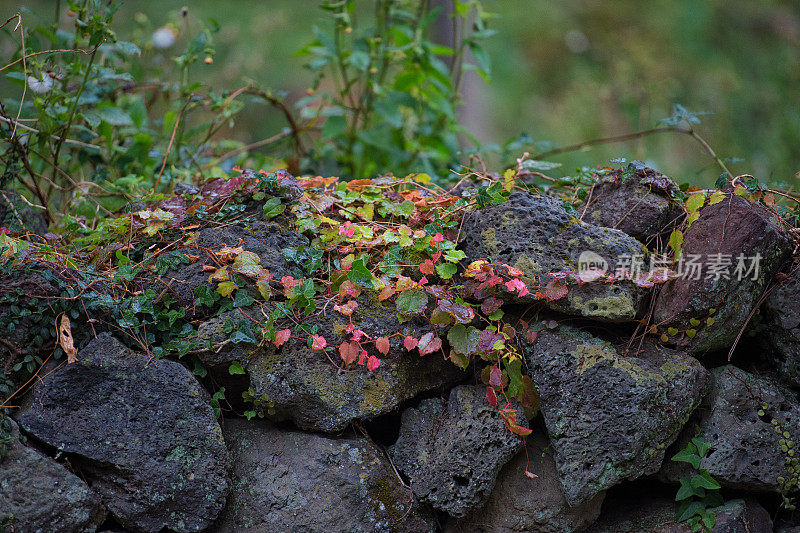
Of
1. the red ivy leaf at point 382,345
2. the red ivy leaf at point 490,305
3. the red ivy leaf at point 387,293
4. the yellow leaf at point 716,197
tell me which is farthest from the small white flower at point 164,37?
the yellow leaf at point 716,197

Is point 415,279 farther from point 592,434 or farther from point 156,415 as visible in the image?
point 156,415

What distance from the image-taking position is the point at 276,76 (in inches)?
297

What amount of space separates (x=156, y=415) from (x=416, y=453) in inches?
31.9

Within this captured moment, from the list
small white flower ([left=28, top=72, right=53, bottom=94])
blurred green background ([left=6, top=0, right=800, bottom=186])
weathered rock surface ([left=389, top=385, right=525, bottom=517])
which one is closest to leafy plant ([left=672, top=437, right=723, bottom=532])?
weathered rock surface ([left=389, top=385, right=525, bottom=517])

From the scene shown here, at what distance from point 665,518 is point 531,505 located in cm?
44

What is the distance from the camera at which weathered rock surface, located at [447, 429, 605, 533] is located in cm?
186

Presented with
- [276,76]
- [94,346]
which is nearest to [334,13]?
[94,346]

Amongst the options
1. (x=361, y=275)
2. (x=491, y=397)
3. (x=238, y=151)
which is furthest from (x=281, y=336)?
(x=238, y=151)

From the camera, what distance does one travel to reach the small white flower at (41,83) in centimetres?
225

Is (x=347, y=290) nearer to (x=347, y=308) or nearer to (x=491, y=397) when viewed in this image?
(x=347, y=308)

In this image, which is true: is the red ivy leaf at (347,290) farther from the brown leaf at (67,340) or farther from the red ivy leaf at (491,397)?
the brown leaf at (67,340)

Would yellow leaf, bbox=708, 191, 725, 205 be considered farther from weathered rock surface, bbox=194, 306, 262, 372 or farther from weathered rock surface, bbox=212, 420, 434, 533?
weathered rock surface, bbox=194, 306, 262, 372

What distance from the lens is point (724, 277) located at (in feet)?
6.05

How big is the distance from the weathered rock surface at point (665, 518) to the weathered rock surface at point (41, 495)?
5.04ft
